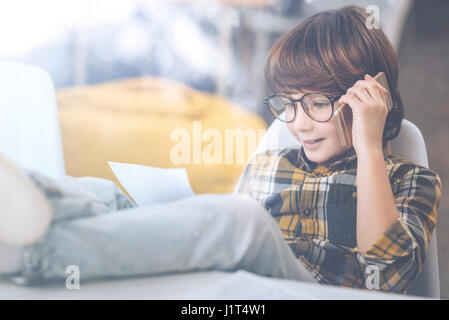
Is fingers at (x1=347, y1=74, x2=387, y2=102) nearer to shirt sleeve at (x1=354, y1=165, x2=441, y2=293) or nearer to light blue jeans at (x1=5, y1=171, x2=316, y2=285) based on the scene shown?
shirt sleeve at (x1=354, y1=165, x2=441, y2=293)

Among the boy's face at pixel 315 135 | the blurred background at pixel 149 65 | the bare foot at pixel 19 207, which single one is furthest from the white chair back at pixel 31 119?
the boy's face at pixel 315 135

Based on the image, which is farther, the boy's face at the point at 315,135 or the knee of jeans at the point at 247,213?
the boy's face at the point at 315,135

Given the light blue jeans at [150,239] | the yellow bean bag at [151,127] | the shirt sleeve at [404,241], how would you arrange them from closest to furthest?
the light blue jeans at [150,239] → the shirt sleeve at [404,241] → the yellow bean bag at [151,127]

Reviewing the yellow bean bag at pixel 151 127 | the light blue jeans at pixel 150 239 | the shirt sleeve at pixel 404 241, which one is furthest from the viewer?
the yellow bean bag at pixel 151 127

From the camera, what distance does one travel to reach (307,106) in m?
1.21

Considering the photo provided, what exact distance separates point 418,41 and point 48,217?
110 centimetres

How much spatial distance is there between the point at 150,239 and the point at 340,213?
564 mm

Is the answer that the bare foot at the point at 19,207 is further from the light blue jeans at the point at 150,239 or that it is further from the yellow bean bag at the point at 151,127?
the yellow bean bag at the point at 151,127

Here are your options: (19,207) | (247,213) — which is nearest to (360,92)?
(247,213)

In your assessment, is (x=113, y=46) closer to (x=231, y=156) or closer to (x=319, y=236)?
(x=231, y=156)

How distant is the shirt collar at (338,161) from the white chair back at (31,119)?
664 millimetres

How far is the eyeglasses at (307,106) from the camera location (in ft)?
3.90

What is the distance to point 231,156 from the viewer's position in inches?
47.6
